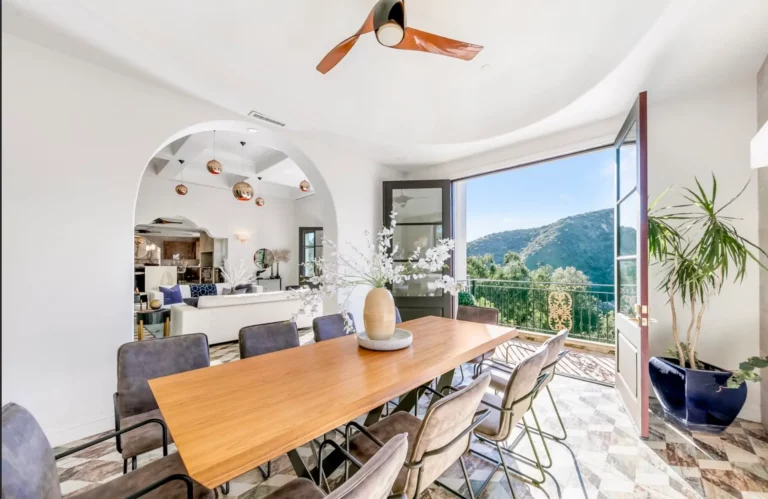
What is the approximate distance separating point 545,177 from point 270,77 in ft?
17.9

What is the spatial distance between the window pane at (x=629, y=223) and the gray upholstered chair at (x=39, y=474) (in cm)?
305

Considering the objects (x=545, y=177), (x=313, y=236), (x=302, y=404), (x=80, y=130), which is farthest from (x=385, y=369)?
(x=313, y=236)

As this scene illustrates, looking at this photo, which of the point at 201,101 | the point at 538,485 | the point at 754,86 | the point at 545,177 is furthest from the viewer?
the point at 545,177

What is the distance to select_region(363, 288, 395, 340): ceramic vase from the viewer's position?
2.04 metres

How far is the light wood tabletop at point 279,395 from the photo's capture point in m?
1.08

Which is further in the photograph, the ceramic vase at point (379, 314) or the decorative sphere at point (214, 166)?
the decorative sphere at point (214, 166)

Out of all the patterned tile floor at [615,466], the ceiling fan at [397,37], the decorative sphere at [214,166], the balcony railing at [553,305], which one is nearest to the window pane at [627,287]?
the patterned tile floor at [615,466]

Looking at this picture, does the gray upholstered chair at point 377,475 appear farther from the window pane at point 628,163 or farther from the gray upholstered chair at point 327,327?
the window pane at point 628,163

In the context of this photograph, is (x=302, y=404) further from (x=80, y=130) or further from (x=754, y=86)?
(x=754, y=86)

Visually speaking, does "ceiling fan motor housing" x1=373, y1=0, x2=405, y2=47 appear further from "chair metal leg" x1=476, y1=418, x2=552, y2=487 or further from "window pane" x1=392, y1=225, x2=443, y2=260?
"window pane" x1=392, y1=225, x2=443, y2=260

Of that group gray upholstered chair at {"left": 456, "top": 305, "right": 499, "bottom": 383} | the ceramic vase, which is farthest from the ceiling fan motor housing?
gray upholstered chair at {"left": 456, "top": 305, "right": 499, "bottom": 383}

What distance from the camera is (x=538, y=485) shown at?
1906 millimetres

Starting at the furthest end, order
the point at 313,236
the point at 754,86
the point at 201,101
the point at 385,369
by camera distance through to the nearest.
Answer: the point at 313,236 → the point at 201,101 → the point at 754,86 → the point at 385,369

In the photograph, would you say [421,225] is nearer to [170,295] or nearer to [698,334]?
[698,334]
